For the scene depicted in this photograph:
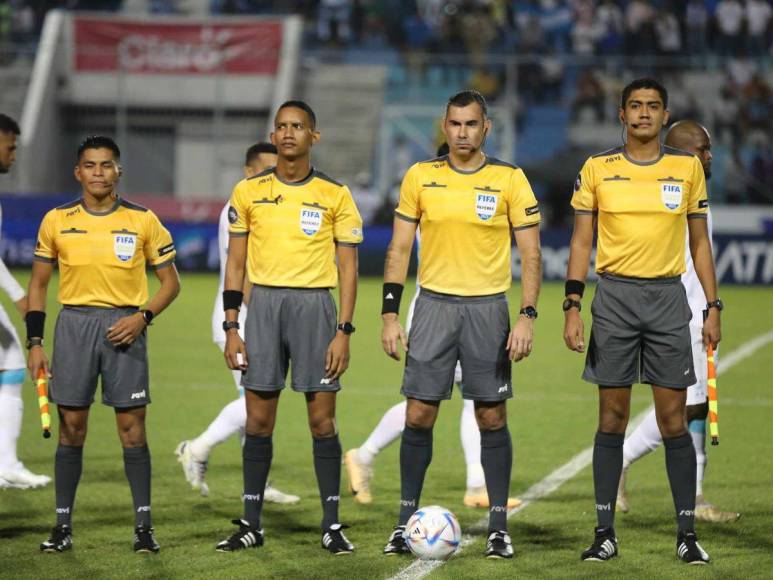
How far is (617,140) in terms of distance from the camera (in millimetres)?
26062

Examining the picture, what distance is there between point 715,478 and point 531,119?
1892 centimetres

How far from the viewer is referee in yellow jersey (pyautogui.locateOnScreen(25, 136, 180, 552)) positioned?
6551 mm

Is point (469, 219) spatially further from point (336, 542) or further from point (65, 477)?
point (65, 477)

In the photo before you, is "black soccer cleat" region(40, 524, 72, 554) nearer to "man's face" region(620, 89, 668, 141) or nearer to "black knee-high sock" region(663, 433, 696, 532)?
"black knee-high sock" region(663, 433, 696, 532)

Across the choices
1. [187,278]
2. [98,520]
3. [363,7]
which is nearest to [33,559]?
[98,520]

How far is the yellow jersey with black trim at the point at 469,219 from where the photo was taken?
Result: 643 centimetres

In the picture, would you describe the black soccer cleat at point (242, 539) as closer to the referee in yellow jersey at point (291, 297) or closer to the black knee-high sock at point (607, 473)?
the referee in yellow jersey at point (291, 297)

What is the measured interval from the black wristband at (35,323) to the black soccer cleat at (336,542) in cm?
168

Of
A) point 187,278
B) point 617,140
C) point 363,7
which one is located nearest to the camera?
point 187,278

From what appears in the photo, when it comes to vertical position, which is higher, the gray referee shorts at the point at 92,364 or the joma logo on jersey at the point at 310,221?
the joma logo on jersey at the point at 310,221

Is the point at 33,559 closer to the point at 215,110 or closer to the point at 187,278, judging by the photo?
the point at 187,278

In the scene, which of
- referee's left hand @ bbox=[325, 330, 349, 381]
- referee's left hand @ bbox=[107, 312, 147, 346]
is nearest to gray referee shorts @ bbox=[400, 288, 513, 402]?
referee's left hand @ bbox=[325, 330, 349, 381]

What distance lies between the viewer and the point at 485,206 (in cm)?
641

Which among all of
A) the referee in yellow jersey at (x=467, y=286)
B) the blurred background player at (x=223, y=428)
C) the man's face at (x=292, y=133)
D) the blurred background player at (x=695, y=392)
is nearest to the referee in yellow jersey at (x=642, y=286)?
the referee in yellow jersey at (x=467, y=286)
